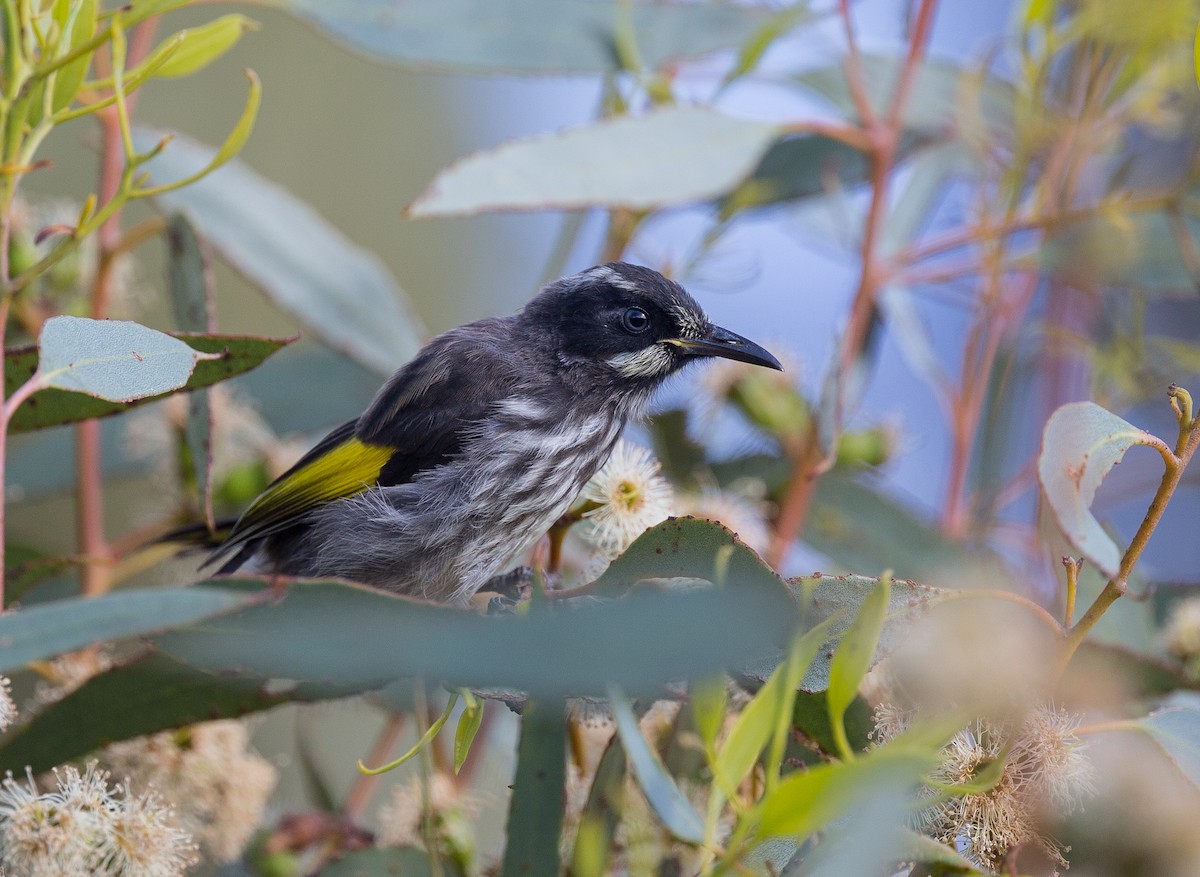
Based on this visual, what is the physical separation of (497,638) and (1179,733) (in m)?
0.82

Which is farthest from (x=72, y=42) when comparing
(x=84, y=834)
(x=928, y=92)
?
(x=928, y=92)

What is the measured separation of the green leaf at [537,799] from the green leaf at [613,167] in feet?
2.86

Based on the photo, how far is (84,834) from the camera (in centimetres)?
139

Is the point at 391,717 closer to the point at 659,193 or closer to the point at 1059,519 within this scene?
the point at 659,193

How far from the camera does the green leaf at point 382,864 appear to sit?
1637mm

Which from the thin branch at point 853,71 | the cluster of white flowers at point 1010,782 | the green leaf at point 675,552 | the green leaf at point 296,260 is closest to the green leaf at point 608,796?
the green leaf at point 675,552

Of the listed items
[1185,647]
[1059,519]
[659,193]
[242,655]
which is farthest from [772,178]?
[242,655]

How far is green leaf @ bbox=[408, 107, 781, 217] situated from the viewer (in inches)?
79.4

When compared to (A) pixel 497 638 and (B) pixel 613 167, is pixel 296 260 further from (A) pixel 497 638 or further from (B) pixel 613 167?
(A) pixel 497 638

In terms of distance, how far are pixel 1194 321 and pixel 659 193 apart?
252 centimetres

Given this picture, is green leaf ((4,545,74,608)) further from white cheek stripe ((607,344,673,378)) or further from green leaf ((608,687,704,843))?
green leaf ((608,687,704,843))

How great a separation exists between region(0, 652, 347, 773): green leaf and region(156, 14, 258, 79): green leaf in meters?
0.79

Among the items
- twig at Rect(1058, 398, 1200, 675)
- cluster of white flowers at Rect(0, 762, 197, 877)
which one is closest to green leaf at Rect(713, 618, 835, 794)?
twig at Rect(1058, 398, 1200, 675)

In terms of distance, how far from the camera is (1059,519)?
47.9 inches
